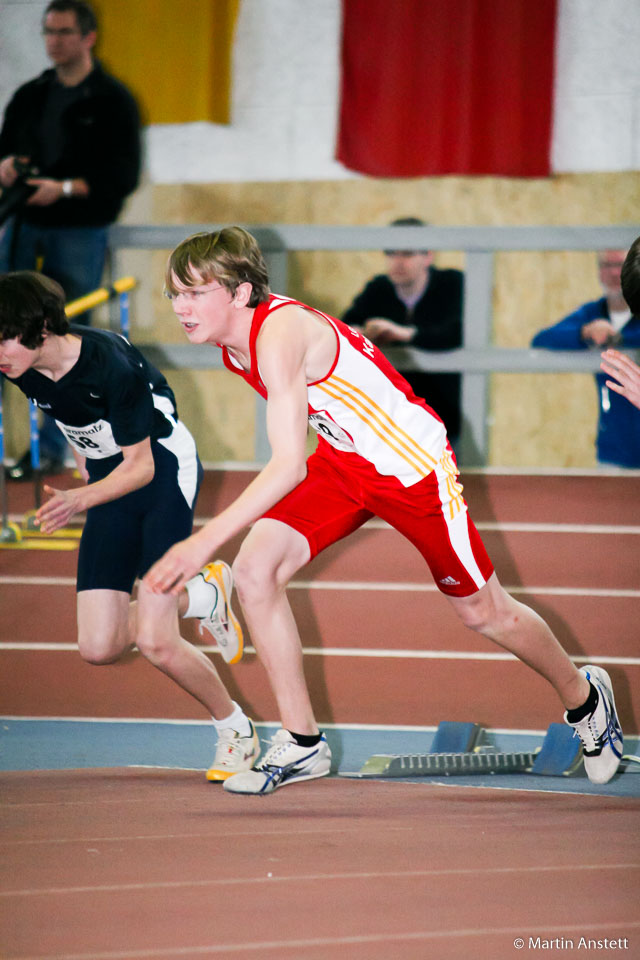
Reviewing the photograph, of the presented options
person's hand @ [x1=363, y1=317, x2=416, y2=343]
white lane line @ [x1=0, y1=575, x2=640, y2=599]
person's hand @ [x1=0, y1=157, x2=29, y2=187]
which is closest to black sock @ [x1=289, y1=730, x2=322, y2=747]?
white lane line @ [x1=0, y1=575, x2=640, y2=599]

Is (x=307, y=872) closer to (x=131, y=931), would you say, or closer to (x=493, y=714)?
(x=131, y=931)

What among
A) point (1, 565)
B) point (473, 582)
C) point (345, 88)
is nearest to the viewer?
point (473, 582)

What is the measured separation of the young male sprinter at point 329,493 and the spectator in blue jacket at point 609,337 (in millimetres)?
3105

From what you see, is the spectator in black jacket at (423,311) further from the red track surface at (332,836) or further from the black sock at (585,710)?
the black sock at (585,710)

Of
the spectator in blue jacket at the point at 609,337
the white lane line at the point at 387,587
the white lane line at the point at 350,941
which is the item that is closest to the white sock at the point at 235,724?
the white lane line at the point at 350,941

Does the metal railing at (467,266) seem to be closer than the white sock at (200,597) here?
No

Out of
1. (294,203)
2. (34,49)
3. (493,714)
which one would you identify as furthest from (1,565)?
(34,49)

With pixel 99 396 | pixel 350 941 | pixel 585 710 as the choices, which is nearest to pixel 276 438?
pixel 99 396

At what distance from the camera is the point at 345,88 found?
6.74 m

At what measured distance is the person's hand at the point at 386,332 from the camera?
18.8ft

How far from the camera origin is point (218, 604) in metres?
3.20

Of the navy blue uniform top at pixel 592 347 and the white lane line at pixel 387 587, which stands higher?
the navy blue uniform top at pixel 592 347

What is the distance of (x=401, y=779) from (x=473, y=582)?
2.11 ft

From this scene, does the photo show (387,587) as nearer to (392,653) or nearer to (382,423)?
(392,653)
